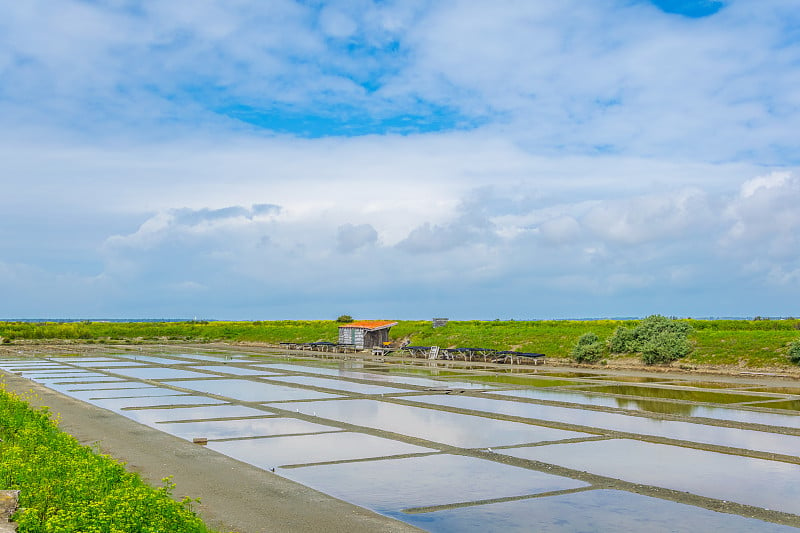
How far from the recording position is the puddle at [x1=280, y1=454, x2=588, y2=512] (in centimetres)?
1167

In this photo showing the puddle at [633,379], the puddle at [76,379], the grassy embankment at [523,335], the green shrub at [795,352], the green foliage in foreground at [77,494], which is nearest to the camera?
the green foliage in foreground at [77,494]

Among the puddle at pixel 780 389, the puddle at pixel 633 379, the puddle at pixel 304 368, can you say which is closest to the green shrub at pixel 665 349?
the puddle at pixel 633 379

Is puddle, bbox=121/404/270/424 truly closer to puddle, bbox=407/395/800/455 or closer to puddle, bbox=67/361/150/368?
puddle, bbox=407/395/800/455

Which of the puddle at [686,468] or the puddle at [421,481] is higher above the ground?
the puddle at [686,468]

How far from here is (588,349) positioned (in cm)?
4688

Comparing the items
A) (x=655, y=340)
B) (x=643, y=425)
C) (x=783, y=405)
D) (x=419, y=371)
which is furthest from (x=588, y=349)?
(x=643, y=425)

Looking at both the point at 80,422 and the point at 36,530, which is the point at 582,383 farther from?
the point at 36,530

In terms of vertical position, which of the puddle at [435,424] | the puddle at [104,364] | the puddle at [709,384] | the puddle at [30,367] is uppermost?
the puddle at [709,384]

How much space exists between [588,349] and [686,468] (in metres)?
33.7

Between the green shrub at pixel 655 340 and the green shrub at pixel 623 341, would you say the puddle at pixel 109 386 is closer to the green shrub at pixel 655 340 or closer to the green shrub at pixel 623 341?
the green shrub at pixel 655 340

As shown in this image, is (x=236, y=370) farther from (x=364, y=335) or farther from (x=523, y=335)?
(x=523, y=335)

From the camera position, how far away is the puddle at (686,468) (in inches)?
475

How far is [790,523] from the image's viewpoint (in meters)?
10.3

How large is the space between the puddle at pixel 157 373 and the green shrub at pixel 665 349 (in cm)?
2700
